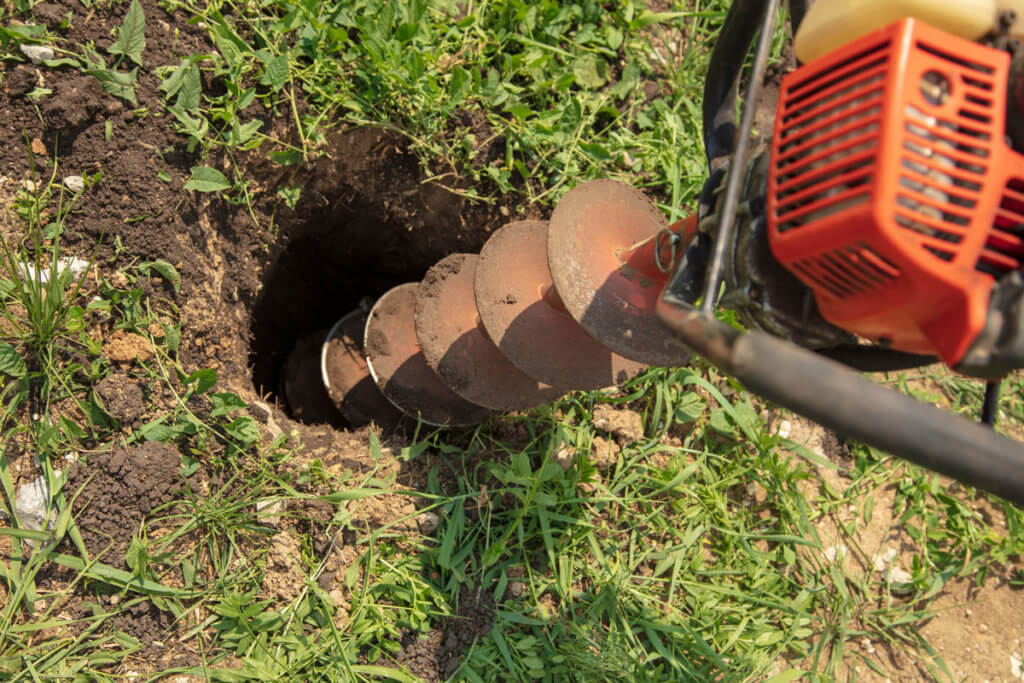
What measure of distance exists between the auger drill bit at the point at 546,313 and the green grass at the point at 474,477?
0.26 metres

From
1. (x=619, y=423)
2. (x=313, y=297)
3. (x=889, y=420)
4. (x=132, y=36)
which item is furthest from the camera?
(x=313, y=297)

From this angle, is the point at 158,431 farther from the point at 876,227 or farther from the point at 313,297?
the point at 876,227

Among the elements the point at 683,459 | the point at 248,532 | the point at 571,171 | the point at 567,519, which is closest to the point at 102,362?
the point at 248,532

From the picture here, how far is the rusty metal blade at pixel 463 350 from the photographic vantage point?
6.48 ft

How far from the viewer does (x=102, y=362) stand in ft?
6.32

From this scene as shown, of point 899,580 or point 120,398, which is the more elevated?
point 120,398

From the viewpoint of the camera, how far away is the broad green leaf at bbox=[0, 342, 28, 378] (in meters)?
1.83

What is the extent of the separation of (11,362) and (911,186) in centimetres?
206

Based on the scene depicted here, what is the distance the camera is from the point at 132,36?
203 cm

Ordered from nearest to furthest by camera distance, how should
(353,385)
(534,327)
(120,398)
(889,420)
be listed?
Result: 1. (889,420)
2. (534,327)
3. (120,398)
4. (353,385)

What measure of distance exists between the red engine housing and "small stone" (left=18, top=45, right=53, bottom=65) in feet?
6.65

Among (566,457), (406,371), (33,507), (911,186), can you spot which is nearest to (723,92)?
(911,186)

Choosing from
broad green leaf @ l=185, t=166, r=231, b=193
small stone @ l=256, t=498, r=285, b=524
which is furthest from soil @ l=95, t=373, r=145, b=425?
broad green leaf @ l=185, t=166, r=231, b=193

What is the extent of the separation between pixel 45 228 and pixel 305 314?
141cm
